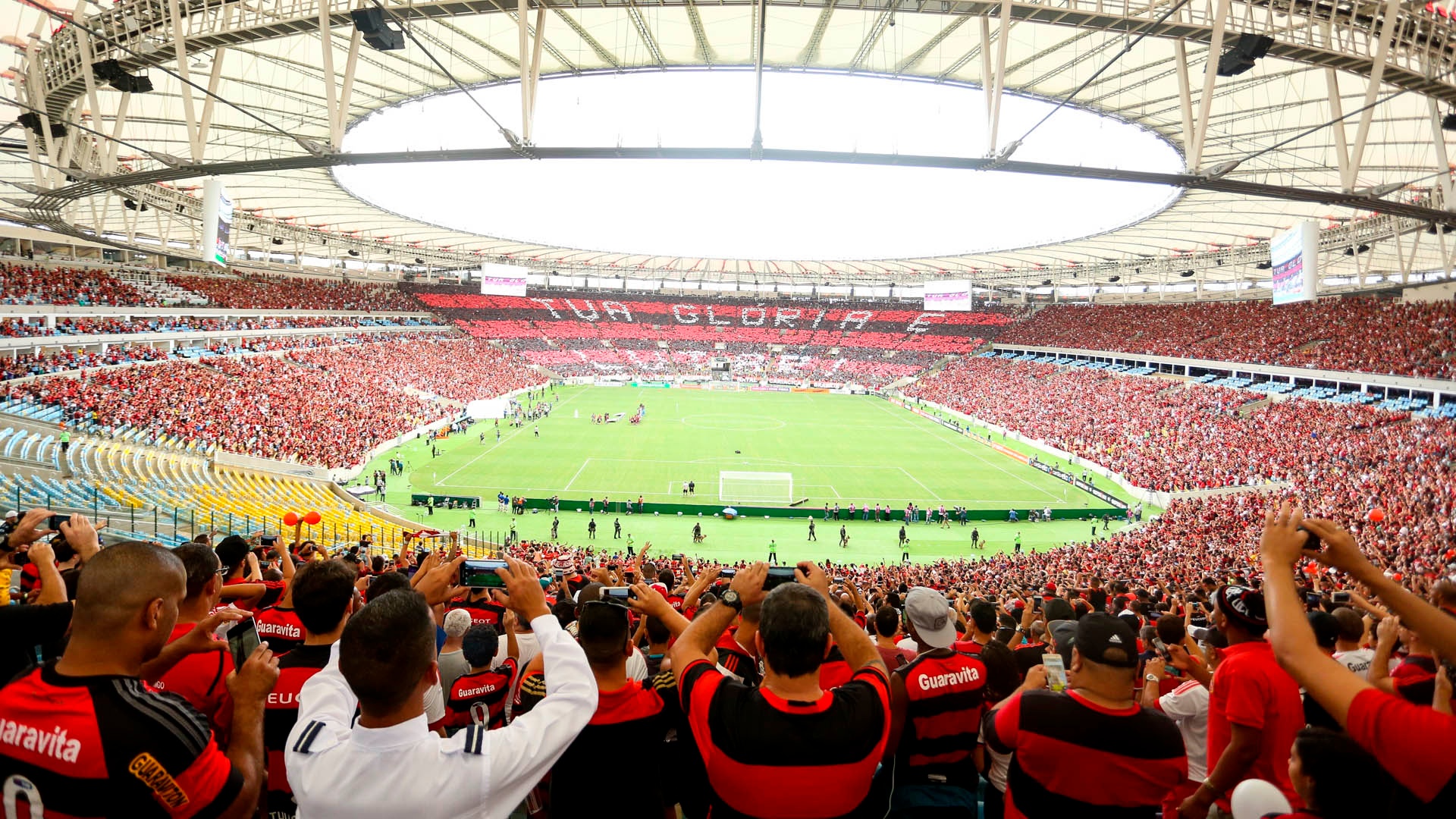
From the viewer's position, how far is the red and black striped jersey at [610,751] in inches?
116

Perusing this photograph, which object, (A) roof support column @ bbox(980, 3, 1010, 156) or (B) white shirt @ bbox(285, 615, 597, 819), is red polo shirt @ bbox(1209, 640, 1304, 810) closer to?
(B) white shirt @ bbox(285, 615, 597, 819)

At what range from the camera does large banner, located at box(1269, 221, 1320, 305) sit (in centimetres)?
1930

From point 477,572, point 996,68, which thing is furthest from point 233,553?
point 996,68

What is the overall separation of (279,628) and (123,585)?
2313 mm

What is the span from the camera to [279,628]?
453cm

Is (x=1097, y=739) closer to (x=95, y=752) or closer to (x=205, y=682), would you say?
(x=95, y=752)

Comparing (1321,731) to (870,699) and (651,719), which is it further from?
(651,719)

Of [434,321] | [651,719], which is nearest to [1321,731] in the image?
[651,719]

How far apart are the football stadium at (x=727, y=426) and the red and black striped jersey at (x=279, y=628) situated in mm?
39

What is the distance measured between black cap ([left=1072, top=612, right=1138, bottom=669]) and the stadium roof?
942 cm

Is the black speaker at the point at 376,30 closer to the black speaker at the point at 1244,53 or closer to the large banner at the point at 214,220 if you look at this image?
the large banner at the point at 214,220

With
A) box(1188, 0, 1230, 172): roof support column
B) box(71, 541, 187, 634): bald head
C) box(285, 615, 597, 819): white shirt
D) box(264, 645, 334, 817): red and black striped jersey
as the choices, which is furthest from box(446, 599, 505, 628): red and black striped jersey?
box(1188, 0, 1230, 172): roof support column

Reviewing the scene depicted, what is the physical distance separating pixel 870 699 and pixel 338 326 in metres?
64.3

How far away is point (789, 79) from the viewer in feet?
77.2
